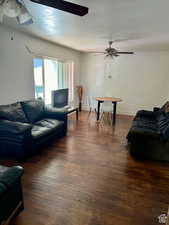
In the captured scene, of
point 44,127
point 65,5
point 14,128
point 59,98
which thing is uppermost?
point 65,5

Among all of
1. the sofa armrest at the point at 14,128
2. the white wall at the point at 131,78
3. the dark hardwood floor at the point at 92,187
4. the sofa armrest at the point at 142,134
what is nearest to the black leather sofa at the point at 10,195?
the dark hardwood floor at the point at 92,187

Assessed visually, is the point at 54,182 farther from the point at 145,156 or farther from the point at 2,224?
the point at 145,156

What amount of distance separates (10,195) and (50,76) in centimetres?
401

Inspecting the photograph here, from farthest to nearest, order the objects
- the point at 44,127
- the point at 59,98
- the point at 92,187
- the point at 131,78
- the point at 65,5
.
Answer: the point at 131,78, the point at 59,98, the point at 44,127, the point at 92,187, the point at 65,5

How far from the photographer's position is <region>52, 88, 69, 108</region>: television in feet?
14.7

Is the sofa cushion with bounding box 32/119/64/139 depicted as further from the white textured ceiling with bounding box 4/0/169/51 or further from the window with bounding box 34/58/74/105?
the white textured ceiling with bounding box 4/0/169/51

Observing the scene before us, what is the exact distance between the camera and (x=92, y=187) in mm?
2145

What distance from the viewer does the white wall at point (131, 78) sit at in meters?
5.73

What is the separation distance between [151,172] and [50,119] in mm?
2437

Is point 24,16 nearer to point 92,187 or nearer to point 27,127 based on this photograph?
point 27,127

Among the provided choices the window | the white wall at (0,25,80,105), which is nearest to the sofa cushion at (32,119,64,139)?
the white wall at (0,25,80,105)

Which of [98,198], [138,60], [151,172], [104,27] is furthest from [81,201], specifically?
[138,60]

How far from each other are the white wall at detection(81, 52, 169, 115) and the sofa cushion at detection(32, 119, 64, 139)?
346cm

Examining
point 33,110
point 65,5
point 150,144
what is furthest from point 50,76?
point 65,5
